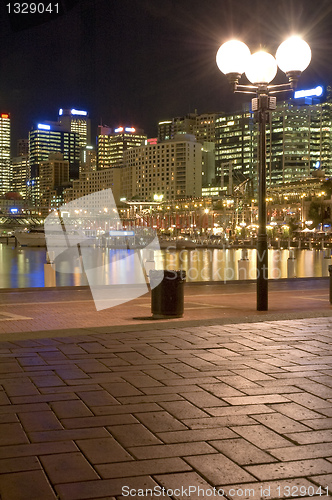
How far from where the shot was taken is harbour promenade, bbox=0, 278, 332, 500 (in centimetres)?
306

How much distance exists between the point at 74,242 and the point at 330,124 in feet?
387

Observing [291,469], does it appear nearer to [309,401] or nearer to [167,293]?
[309,401]

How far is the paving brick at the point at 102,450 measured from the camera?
10.9 ft

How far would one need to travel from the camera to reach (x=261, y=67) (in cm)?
988

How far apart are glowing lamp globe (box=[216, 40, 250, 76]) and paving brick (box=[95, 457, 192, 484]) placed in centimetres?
747

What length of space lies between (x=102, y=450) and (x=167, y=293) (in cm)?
622

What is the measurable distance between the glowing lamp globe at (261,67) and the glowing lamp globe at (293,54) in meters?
0.26

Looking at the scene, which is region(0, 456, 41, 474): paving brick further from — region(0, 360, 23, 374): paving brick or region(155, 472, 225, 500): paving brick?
region(0, 360, 23, 374): paving brick

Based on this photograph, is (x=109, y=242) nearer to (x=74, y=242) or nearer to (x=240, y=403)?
(x=74, y=242)

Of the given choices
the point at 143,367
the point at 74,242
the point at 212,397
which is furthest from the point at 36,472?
the point at 74,242

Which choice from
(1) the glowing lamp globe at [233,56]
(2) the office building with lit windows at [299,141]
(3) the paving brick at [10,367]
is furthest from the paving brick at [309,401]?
(2) the office building with lit windows at [299,141]

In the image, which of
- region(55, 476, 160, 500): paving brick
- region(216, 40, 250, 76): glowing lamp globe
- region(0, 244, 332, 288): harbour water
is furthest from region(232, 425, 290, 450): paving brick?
region(0, 244, 332, 288): harbour water

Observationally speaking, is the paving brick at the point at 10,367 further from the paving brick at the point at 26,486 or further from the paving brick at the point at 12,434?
the paving brick at the point at 26,486

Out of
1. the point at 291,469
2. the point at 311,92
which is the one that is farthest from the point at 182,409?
the point at 311,92
